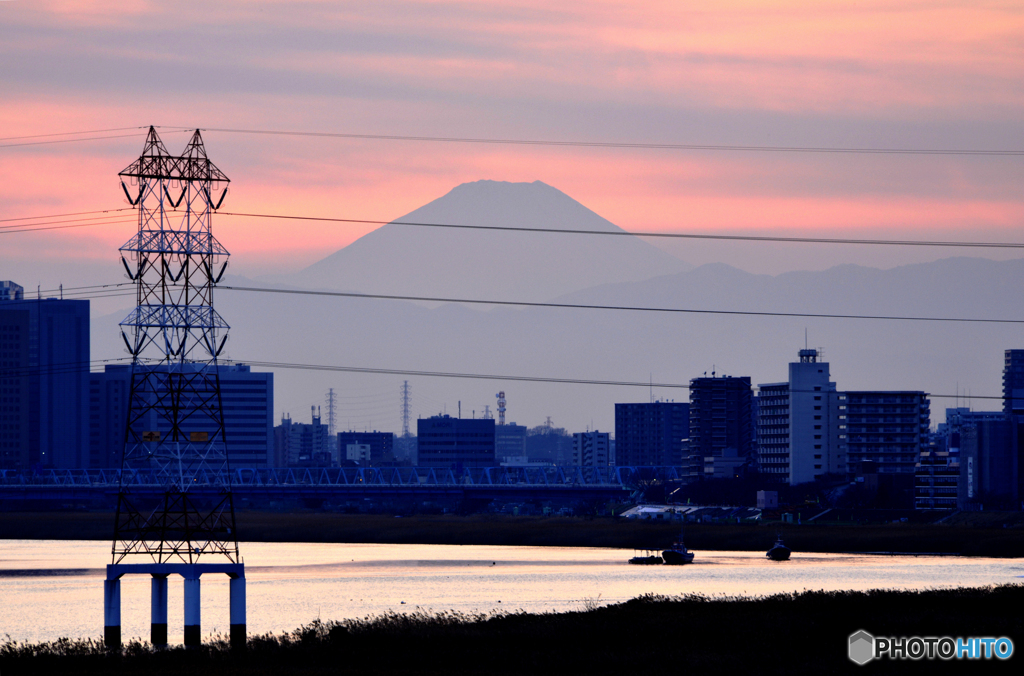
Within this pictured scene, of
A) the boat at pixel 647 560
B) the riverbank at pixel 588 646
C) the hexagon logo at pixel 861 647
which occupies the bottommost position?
the boat at pixel 647 560

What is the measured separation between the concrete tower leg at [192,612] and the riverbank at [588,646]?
0.86m

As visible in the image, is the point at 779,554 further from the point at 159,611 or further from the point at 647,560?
the point at 159,611

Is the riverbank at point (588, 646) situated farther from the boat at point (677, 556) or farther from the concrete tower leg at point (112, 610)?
the boat at point (677, 556)

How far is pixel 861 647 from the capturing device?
163 ft

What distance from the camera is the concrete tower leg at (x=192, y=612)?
54.6 m

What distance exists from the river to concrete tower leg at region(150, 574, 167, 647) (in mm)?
11161

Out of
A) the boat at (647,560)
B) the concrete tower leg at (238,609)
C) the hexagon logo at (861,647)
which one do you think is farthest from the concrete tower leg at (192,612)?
the boat at (647,560)

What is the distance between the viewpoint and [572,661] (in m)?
48.4

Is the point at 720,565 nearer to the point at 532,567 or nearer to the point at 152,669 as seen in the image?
the point at 532,567

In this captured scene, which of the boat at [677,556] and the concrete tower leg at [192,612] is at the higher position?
the concrete tower leg at [192,612]

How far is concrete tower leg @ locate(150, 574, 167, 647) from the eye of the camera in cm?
5406

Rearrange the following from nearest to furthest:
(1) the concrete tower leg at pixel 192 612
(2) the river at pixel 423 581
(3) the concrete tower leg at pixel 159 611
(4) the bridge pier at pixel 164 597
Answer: (4) the bridge pier at pixel 164 597, (3) the concrete tower leg at pixel 159 611, (1) the concrete tower leg at pixel 192 612, (2) the river at pixel 423 581

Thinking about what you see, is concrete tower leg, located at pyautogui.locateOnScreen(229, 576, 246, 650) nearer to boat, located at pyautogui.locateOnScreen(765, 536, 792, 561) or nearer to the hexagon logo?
the hexagon logo

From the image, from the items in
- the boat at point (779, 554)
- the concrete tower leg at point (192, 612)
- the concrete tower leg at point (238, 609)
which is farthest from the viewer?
the boat at point (779, 554)
